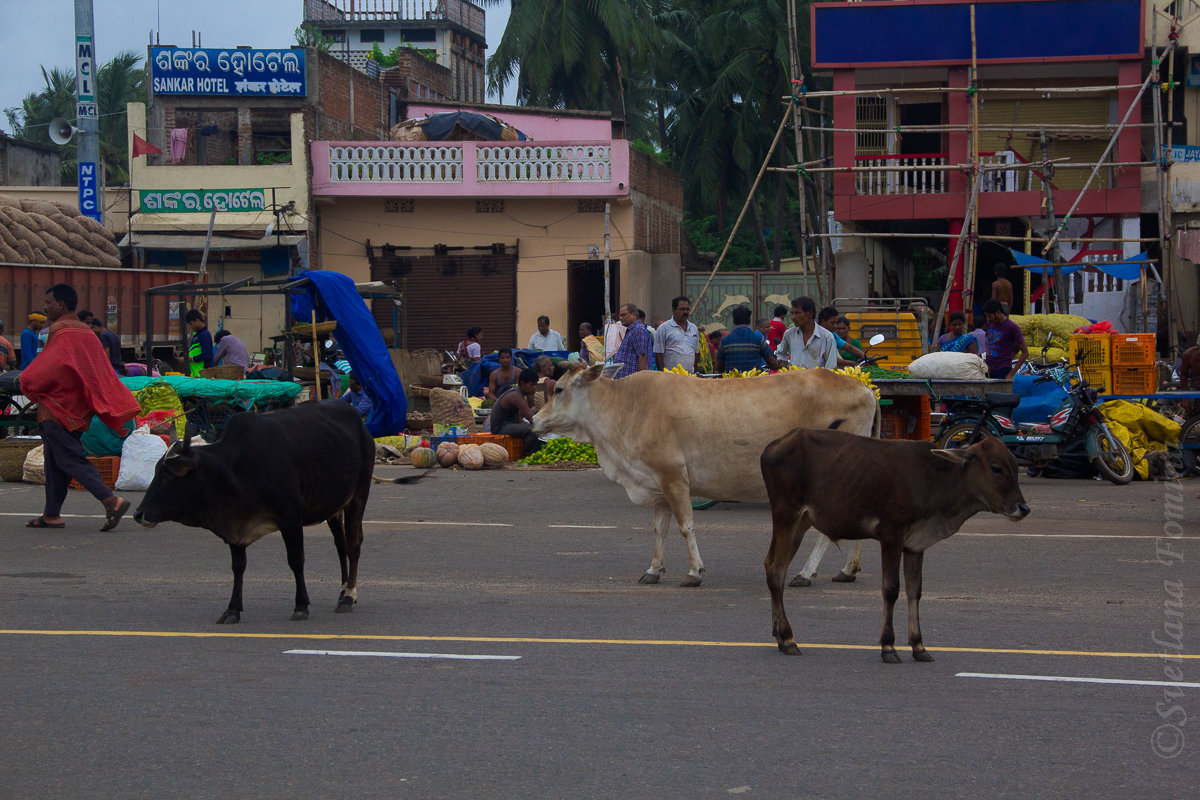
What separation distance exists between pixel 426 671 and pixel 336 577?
3.24 m

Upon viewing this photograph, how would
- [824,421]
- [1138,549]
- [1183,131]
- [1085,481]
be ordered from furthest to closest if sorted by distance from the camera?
[1183,131]
[1085,481]
[1138,549]
[824,421]

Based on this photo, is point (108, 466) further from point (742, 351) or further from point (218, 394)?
point (742, 351)

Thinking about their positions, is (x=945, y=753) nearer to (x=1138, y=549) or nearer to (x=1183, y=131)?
(x=1138, y=549)

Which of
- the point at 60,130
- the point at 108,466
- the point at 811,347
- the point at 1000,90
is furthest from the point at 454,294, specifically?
the point at 811,347

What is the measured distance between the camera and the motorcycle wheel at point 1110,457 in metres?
15.3

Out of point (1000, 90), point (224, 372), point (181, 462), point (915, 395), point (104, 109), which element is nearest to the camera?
point (181, 462)

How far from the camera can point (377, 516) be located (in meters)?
13.3

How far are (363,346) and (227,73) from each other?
1998 centimetres

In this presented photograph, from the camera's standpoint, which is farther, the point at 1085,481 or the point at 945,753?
the point at 1085,481

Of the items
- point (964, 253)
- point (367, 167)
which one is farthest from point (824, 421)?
point (367, 167)

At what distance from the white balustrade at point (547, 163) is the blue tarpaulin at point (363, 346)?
49.6 ft

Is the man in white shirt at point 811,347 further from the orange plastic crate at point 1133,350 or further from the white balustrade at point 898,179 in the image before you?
the white balustrade at point 898,179

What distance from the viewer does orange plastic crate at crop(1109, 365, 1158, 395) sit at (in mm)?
17609

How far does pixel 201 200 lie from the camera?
3164 centimetres
